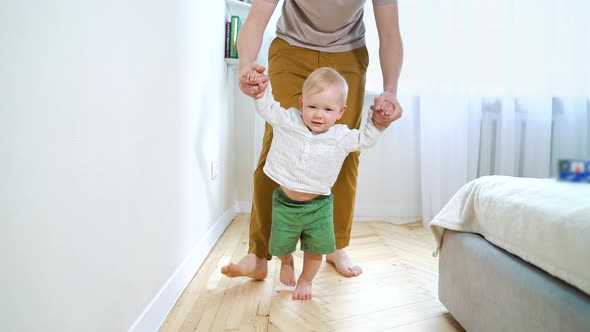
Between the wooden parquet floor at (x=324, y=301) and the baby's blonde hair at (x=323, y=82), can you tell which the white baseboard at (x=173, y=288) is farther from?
the baby's blonde hair at (x=323, y=82)

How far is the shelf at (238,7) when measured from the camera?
7.52ft

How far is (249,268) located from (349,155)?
20.1 inches

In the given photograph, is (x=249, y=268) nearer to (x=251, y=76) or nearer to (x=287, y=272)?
(x=287, y=272)

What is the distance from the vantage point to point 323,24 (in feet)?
4.27

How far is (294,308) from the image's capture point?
1.17 meters

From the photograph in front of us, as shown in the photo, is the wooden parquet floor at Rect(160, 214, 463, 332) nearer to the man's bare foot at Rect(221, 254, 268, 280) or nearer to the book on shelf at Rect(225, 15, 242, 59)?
the man's bare foot at Rect(221, 254, 268, 280)

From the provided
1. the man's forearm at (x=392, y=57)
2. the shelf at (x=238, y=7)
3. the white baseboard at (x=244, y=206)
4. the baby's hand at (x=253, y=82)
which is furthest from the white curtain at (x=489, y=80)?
the baby's hand at (x=253, y=82)

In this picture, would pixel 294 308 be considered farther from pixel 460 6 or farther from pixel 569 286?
pixel 460 6

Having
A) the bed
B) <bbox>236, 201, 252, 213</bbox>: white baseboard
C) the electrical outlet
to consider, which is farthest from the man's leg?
<bbox>236, 201, 252, 213</bbox>: white baseboard

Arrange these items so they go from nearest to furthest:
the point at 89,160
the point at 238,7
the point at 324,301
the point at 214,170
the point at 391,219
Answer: the point at 89,160 → the point at 324,301 → the point at 214,170 → the point at 238,7 → the point at 391,219

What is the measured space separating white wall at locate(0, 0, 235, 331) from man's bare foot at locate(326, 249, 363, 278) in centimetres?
56

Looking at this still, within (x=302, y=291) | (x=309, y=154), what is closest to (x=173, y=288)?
(x=302, y=291)

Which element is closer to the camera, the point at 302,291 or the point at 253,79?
the point at 253,79

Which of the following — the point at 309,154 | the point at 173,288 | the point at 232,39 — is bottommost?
the point at 173,288
